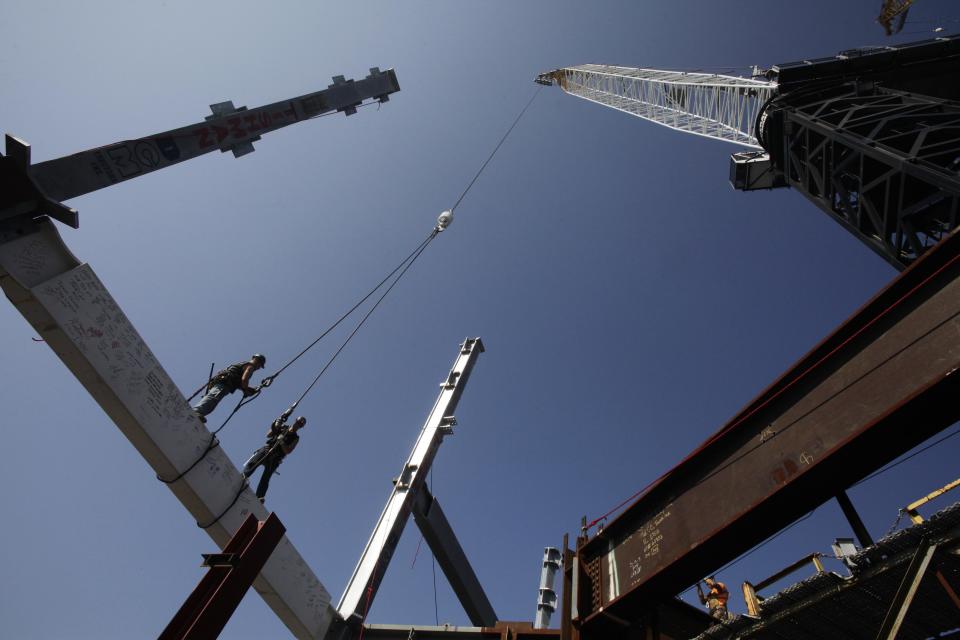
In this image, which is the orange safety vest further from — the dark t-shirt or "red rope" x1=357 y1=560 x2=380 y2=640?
the dark t-shirt

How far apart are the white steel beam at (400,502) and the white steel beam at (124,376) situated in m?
1.39

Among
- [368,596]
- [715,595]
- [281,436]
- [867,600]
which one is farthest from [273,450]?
[867,600]

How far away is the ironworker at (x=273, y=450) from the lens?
8.00m

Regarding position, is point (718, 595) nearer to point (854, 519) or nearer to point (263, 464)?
point (854, 519)

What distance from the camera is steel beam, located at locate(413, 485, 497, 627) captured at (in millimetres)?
10148

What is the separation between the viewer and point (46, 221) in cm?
525

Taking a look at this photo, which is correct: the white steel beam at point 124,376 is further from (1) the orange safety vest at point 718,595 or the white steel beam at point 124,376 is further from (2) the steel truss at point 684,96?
(2) the steel truss at point 684,96

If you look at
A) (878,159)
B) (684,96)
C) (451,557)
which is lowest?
(451,557)

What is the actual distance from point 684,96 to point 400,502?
25343mm

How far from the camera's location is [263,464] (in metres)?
8.11

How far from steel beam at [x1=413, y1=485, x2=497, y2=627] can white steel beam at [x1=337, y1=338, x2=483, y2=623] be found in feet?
1.67

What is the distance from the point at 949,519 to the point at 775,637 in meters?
2.16

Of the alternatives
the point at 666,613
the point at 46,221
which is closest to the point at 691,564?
the point at 666,613

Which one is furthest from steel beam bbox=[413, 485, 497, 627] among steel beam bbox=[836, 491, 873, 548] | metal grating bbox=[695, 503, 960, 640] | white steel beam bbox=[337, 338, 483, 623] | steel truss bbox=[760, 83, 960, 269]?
steel truss bbox=[760, 83, 960, 269]
